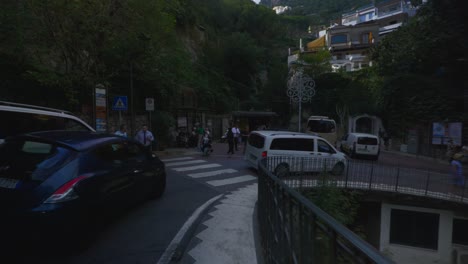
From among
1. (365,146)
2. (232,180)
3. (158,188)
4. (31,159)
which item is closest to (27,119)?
(31,159)

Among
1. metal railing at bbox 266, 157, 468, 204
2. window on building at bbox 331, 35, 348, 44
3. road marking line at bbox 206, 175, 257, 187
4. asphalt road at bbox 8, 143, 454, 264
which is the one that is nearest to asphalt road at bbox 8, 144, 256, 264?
asphalt road at bbox 8, 143, 454, 264

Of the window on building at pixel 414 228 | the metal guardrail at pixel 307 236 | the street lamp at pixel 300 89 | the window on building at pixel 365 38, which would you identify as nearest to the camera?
the metal guardrail at pixel 307 236

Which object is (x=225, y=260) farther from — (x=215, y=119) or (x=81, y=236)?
(x=215, y=119)

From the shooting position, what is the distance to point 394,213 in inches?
515

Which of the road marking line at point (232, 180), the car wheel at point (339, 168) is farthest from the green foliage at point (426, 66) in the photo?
the road marking line at point (232, 180)

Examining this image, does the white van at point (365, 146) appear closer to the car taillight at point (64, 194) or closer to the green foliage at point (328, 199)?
the green foliage at point (328, 199)

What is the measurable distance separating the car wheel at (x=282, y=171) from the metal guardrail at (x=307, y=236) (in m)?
4.02

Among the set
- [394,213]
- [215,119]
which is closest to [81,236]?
[394,213]

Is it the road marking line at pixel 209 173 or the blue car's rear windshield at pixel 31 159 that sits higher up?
the blue car's rear windshield at pixel 31 159

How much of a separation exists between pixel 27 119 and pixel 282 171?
6.13 meters

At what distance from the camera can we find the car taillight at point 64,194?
353 cm

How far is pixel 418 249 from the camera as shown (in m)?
13.6

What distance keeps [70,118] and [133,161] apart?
3039 mm

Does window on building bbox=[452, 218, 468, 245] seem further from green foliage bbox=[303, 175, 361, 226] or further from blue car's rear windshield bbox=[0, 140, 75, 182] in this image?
blue car's rear windshield bbox=[0, 140, 75, 182]
